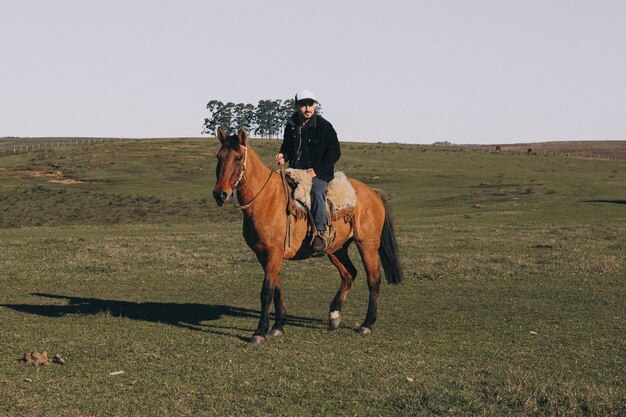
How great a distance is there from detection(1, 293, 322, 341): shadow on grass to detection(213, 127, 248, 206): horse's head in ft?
8.77

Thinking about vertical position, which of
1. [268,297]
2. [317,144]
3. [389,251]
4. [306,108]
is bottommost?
[268,297]

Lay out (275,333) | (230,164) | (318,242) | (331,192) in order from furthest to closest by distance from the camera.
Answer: (331,192) → (318,242) → (275,333) → (230,164)

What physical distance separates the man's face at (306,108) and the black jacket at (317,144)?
0.40ft

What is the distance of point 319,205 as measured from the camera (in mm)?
12516

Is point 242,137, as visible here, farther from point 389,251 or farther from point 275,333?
point 389,251

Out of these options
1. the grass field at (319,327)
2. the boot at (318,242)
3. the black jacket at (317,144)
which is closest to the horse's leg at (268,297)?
the grass field at (319,327)

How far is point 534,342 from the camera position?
12188 mm

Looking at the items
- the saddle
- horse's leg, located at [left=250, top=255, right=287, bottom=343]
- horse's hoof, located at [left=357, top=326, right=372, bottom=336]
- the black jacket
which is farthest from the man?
horse's hoof, located at [left=357, top=326, right=372, bottom=336]

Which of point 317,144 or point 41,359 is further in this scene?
point 317,144

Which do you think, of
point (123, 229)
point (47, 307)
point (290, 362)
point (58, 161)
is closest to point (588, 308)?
point (290, 362)

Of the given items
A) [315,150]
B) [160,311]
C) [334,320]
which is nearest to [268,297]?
[334,320]

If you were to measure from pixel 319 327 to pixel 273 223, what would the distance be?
7.88ft

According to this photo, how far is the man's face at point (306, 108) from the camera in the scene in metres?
12.4

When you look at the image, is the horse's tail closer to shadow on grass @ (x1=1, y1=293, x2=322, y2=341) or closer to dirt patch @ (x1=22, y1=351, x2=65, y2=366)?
shadow on grass @ (x1=1, y1=293, x2=322, y2=341)
